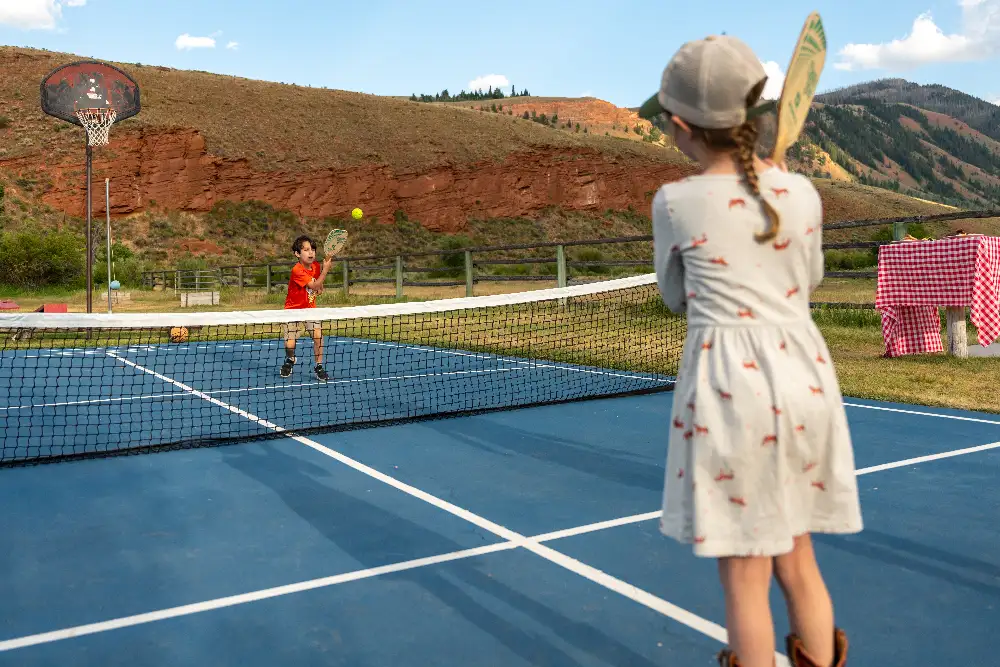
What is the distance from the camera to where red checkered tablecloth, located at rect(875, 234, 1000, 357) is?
8141 mm

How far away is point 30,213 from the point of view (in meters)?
40.8

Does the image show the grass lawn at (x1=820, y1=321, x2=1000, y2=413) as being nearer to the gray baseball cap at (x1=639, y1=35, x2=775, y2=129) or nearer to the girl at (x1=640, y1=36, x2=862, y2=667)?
the girl at (x1=640, y1=36, x2=862, y2=667)

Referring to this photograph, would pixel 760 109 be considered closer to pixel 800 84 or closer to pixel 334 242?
pixel 800 84

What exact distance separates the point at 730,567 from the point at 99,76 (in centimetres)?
1751

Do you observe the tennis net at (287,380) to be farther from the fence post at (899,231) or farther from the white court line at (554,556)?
the fence post at (899,231)

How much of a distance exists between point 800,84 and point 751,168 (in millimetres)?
383

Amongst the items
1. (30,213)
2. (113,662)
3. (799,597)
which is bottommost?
(113,662)

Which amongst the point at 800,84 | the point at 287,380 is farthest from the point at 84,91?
the point at 800,84

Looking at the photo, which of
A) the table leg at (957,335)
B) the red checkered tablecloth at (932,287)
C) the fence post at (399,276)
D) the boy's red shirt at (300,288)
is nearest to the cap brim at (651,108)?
the boy's red shirt at (300,288)

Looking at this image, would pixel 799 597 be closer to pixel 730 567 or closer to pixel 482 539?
pixel 730 567

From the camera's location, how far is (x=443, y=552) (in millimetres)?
3518

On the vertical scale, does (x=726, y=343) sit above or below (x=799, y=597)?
above

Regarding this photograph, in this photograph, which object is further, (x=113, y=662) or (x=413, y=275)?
(x=413, y=275)

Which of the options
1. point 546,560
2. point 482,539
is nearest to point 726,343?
point 546,560
